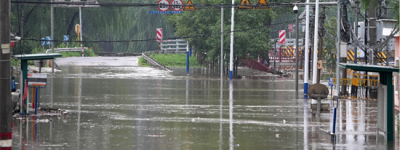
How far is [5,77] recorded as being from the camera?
35.3 feet

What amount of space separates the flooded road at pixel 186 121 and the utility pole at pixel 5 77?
261 centimetres

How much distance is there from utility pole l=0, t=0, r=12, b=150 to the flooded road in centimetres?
261

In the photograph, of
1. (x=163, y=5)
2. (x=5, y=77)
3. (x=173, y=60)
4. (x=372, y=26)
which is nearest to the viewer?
(x=5, y=77)

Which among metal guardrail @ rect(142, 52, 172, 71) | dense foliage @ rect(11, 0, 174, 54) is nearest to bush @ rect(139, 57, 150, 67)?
metal guardrail @ rect(142, 52, 172, 71)

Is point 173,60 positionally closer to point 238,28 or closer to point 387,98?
point 238,28

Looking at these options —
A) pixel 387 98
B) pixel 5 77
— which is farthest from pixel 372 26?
pixel 5 77

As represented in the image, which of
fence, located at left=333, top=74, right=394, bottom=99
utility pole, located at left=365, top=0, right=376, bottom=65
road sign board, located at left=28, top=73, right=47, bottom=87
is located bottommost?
fence, located at left=333, top=74, right=394, bottom=99

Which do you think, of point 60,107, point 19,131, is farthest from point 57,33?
point 19,131

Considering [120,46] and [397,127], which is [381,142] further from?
[120,46]

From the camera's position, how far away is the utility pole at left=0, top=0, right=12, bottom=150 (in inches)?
421

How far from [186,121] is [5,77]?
864 centimetres

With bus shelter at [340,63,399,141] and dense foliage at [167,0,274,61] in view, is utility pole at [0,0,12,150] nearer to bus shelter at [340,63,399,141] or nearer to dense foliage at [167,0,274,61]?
bus shelter at [340,63,399,141]

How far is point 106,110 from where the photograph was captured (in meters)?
21.5

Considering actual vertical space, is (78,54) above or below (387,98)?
above
